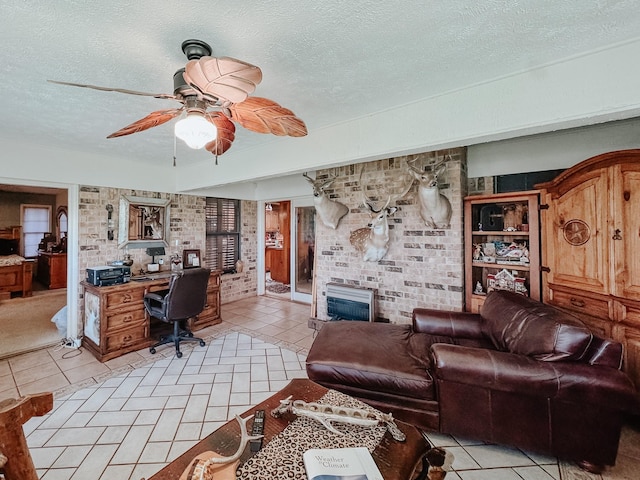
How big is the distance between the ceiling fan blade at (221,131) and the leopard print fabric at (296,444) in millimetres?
1718

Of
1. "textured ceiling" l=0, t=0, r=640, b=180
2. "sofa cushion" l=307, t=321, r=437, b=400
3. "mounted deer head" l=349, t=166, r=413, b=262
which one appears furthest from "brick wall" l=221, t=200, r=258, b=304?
"textured ceiling" l=0, t=0, r=640, b=180

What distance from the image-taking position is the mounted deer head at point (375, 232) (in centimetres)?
321

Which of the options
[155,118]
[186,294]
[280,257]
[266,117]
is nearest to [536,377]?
[266,117]

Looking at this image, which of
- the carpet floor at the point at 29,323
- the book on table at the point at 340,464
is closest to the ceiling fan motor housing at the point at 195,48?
the book on table at the point at 340,464

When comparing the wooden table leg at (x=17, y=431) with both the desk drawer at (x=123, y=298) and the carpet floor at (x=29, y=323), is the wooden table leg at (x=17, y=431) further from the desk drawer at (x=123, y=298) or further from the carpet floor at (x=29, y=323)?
the carpet floor at (x=29, y=323)

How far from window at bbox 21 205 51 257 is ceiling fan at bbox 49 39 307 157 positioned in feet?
26.0

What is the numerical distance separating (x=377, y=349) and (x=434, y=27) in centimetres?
212

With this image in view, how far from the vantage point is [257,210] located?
6137mm

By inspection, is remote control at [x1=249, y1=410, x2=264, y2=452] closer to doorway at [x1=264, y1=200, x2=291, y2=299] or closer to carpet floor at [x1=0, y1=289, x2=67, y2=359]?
carpet floor at [x1=0, y1=289, x2=67, y2=359]

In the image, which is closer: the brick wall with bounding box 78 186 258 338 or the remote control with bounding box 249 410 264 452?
the remote control with bounding box 249 410 264 452

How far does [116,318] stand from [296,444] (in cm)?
310

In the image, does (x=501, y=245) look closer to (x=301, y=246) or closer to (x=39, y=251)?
(x=301, y=246)

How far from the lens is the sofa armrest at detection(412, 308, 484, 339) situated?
2527 millimetres

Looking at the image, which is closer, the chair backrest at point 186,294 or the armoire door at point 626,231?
the armoire door at point 626,231
